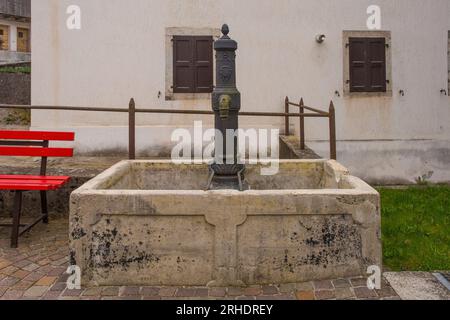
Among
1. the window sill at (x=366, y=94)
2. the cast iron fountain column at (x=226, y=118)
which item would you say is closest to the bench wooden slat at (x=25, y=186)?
the cast iron fountain column at (x=226, y=118)

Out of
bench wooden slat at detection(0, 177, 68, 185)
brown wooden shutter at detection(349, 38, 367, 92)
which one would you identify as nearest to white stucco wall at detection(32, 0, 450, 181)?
brown wooden shutter at detection(349, 38, 367, 92)

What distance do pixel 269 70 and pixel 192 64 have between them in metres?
1.57

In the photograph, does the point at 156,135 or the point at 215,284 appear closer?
the point at 215,284

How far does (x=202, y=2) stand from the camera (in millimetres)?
8898

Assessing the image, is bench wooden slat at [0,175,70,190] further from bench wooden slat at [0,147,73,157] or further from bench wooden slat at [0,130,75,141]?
bench wooden slat at [0,130,75,141]

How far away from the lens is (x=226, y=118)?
170 inches

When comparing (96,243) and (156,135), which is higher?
(156,135)

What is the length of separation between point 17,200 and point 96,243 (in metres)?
1.56

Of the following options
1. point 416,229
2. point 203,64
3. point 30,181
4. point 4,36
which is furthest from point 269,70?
point 4,36

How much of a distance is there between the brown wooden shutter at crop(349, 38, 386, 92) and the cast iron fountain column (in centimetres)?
567

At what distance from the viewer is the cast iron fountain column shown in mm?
4273

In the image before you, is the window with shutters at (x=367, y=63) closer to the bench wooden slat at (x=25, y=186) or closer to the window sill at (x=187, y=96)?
the window sill at (x=187, y=96)
